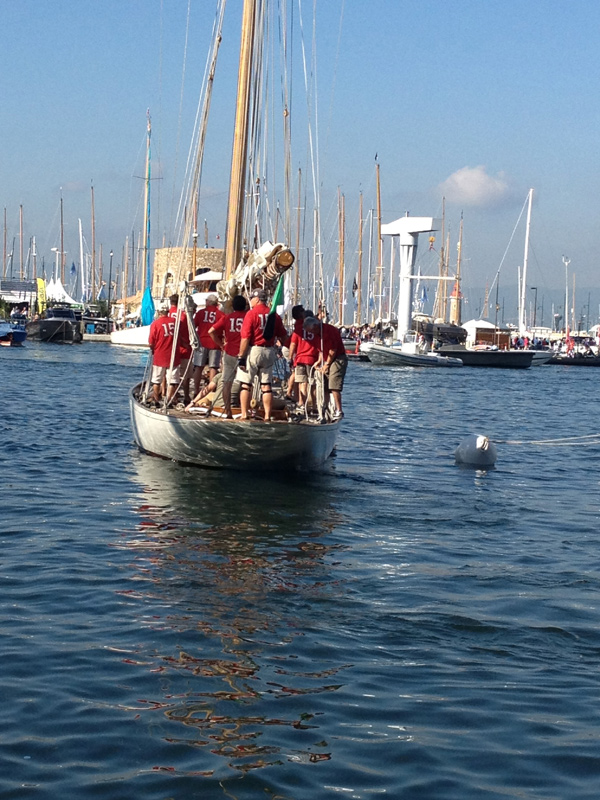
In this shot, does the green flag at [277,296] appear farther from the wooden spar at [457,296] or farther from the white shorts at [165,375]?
the wooden spar at [457,296]

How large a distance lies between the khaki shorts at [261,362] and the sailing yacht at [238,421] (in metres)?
0.61

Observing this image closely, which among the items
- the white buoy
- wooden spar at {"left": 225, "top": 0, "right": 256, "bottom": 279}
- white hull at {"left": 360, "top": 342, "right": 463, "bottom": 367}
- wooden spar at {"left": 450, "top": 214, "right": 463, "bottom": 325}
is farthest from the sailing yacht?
wooden spar at {"left": 450, "top": 214, "right": 463, "bottom": 325}

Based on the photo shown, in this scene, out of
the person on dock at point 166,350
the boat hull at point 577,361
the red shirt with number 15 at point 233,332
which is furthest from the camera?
the boat hull at point 577,361

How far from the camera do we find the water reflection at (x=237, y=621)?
6.14m

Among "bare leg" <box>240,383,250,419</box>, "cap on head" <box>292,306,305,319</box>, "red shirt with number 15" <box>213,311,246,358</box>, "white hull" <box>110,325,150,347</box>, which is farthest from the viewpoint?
"white hull" <box>110,325,150,347</box>

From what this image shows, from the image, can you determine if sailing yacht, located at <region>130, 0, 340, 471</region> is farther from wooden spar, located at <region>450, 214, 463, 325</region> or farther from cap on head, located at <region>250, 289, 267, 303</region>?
wooden spar, located at <region>450, 214, 463, 325</region>

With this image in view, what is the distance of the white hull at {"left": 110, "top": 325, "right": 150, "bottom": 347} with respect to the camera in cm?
7638

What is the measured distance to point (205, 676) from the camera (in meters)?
6.96

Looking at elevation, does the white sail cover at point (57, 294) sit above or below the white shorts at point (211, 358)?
above

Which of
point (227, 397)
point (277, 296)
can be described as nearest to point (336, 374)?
point (277, 296)

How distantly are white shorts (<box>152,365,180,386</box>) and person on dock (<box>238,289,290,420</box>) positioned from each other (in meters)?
2.25

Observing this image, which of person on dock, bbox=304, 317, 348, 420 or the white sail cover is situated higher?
the white sail cover

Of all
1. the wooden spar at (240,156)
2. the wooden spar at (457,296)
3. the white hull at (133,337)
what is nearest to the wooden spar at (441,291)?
the wooden spar at (457,296)

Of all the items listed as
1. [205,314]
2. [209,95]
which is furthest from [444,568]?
[209,95]
